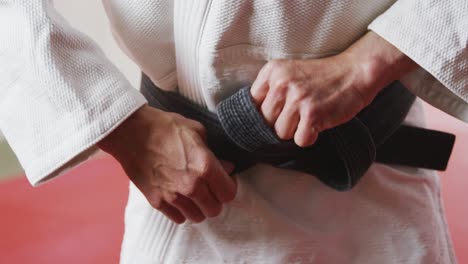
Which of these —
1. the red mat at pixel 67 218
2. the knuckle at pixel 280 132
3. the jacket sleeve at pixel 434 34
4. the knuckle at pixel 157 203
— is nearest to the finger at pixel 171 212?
the knuckle at pixel 157 203

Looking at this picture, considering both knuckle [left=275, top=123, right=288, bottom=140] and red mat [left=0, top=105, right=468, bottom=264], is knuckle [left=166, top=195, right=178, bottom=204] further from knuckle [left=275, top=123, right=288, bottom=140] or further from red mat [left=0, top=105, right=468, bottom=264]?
red mat [left=0, top=105, right=468, bottom=264]

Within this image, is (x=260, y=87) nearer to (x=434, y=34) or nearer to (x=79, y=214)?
(x=434, y=34)

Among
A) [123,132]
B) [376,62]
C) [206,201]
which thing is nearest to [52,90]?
[123,132]

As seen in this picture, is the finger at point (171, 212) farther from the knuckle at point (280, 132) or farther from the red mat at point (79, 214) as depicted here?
the red mat at point (79, 214)

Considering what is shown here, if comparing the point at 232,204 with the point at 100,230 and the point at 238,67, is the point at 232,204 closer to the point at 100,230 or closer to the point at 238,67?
the point at 238,67

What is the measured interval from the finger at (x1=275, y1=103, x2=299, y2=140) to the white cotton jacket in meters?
0.06

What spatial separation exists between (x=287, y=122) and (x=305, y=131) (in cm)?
2

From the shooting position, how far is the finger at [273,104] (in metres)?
0.53

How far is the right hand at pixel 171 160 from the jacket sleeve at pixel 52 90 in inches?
0.9

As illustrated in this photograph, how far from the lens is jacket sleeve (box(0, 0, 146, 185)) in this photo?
53 centimetres

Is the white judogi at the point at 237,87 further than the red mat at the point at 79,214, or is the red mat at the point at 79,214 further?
the red mat at the point at 79,214

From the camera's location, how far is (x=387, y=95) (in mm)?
613

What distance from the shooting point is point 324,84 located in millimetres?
526

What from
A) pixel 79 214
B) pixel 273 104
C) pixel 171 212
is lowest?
pixel 79 214
